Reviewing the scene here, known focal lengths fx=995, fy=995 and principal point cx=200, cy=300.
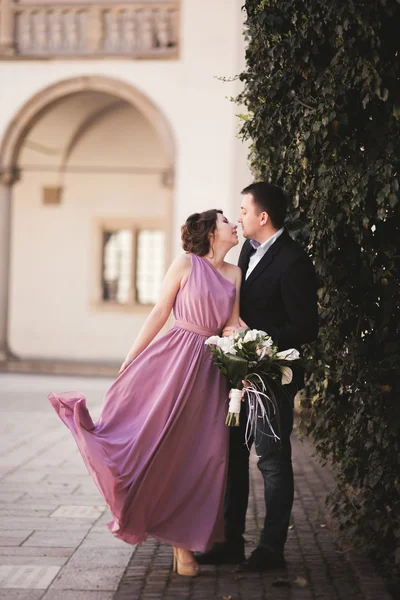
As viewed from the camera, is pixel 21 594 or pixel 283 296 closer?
pixel 21 594

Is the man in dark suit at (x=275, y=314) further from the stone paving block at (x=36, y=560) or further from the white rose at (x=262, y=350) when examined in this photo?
the stone paving block at (x=36, y=560)

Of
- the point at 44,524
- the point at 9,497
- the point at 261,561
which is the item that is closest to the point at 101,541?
the point at 44,524

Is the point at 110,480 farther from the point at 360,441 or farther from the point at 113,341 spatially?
the point at 113,341

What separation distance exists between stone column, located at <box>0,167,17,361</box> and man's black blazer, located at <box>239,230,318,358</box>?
13.8 metres

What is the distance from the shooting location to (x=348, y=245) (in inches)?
175

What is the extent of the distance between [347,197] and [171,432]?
1.29m

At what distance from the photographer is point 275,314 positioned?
15.0 ft

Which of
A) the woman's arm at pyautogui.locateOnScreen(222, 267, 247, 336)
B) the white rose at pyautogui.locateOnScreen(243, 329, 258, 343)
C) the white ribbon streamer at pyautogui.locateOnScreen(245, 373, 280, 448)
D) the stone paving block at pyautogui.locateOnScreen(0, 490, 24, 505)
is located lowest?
the stone paving block at pyautogui.locateOnScreen(0, 490, 24, 505)

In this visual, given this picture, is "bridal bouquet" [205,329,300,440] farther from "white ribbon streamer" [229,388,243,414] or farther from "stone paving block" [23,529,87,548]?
"stone paving block" [23,529,87,548]

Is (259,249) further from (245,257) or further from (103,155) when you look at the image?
(103,155)

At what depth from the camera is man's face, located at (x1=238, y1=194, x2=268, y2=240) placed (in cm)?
459

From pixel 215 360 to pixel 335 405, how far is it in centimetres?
71

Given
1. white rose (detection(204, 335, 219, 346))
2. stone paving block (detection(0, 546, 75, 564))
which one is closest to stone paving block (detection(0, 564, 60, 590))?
stone paving block (detection(0, 546, 75, 564))

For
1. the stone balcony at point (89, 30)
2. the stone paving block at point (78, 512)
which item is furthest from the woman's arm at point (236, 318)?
the stone balcony at point (89, 30)
